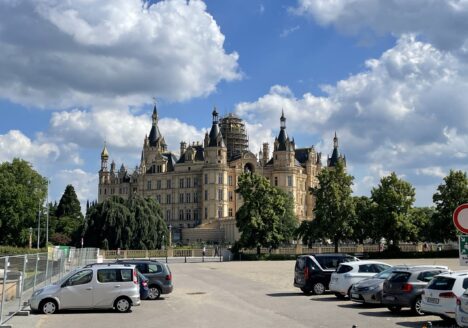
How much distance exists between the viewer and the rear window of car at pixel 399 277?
61.4 ft

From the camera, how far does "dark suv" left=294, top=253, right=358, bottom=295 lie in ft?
81.9

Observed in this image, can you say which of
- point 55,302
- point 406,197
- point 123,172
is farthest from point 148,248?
point 123,172

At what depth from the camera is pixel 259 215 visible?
7050 cm

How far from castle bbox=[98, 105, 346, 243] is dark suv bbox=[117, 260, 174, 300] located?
3405 inches

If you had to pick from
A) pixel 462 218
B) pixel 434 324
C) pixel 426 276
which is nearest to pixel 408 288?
pixel 426 276

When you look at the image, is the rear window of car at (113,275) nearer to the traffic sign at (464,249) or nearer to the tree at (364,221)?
the traffic sign at (464,249)

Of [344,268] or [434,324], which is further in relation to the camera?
[344,268]

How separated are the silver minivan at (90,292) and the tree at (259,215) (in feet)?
163

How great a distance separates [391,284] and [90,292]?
9524mm

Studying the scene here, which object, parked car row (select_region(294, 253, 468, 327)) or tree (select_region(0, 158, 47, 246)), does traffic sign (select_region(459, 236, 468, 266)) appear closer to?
parked car row (select_region(294, 253, 468, 327))

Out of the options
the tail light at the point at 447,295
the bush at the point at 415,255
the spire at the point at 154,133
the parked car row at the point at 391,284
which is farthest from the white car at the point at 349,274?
the spire at the point at 154,133

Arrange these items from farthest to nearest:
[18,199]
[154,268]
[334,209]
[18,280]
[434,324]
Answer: [18,199] < [334,209] < [154,268] < [18,280] < [434,324]

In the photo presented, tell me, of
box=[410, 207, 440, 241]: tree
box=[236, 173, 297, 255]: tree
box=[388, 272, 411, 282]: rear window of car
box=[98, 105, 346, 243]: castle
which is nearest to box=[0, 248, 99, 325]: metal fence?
box=[388, 272, 411, 282]: rear window of car

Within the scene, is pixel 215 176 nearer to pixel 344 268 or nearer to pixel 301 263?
pixel 301 263
